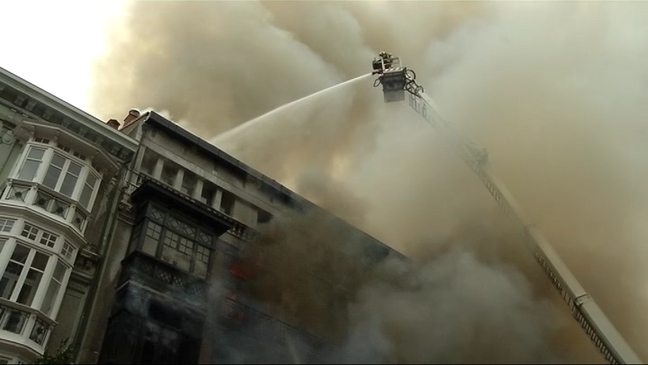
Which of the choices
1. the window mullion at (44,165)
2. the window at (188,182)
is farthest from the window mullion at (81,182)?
the window at (188,182)

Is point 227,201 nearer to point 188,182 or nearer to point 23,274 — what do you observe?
point 188,182

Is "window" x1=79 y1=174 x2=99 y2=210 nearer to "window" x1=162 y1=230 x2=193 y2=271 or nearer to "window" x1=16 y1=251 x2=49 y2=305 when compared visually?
"window" x1=16 y1=251 x2=49 y2=305

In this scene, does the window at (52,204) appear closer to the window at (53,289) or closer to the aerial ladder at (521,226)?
the window at (53,289)

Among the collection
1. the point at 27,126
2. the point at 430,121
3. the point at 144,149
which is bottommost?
the point at 27,126

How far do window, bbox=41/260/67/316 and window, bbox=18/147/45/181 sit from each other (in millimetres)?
2722

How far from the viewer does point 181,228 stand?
16.9 metres

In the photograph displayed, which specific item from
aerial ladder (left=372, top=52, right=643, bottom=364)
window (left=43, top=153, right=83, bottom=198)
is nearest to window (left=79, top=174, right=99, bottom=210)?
window (left=43, top=153, right=83, bottom=198)

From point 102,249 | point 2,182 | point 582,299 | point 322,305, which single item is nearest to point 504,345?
point 582,299

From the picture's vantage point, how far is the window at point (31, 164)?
1573cm

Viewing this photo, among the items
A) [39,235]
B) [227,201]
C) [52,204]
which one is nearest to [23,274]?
[39,235]

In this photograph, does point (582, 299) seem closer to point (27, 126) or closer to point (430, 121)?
point (430, 121)

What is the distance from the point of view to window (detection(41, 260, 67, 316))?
14.4m

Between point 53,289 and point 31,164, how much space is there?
3791 mm

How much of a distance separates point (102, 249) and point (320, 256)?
7325 millimetres
